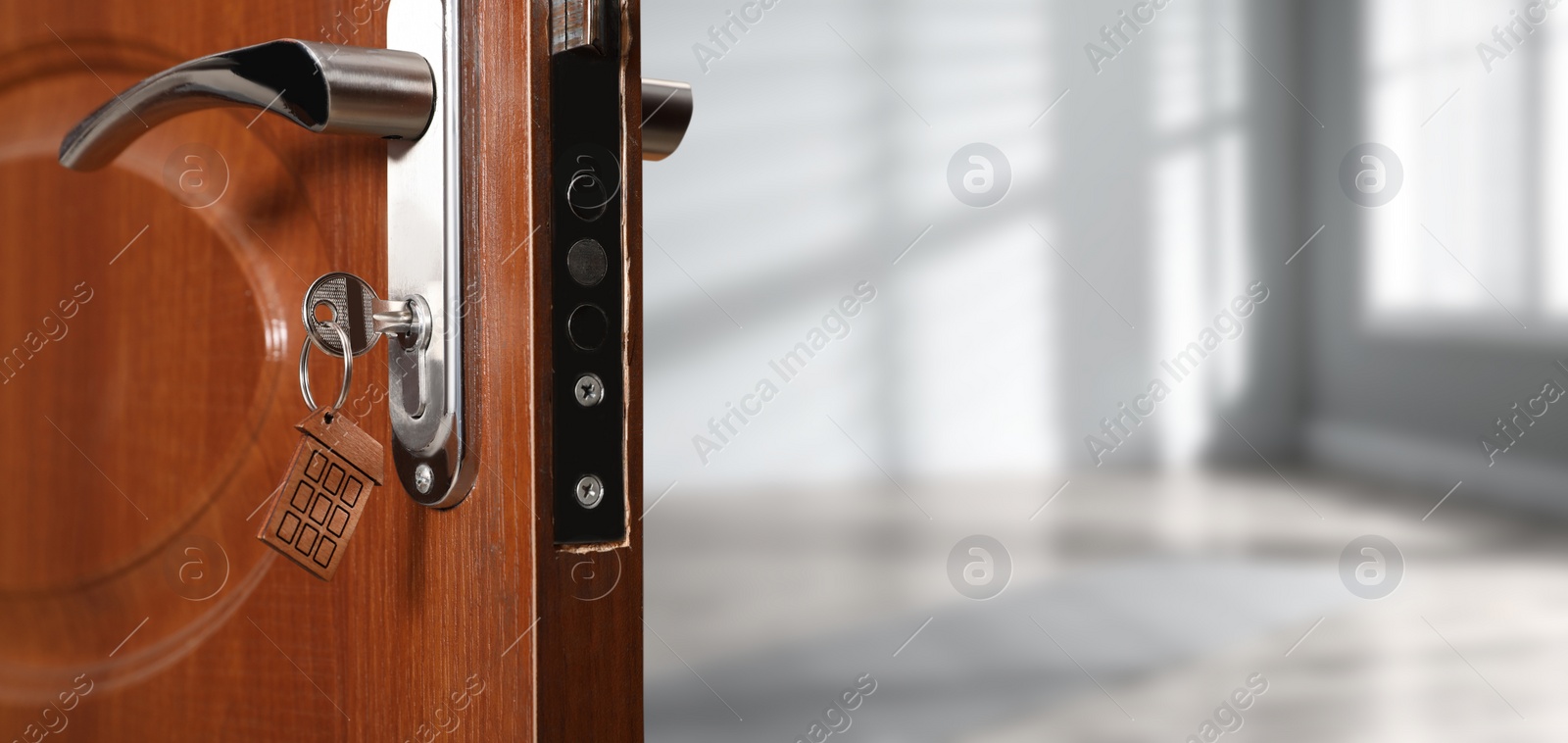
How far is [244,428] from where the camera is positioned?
0.42 m

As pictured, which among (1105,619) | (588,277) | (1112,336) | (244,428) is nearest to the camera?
(588,277)

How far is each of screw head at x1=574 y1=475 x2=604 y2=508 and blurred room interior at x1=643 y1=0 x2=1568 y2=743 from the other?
2.11 metres

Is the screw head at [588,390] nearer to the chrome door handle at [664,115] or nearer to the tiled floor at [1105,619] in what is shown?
the chrome door handle at [664,115]

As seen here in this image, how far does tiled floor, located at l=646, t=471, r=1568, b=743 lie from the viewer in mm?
2059

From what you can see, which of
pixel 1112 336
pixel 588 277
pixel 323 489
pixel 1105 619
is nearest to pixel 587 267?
pixel 588 277

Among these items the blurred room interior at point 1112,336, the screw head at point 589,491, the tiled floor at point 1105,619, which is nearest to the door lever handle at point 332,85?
the screw head at point 589,491

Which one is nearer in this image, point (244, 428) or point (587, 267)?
point (587, 267)

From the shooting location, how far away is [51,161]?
50 cm

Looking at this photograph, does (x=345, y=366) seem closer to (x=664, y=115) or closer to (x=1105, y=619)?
(x=664, y=115)

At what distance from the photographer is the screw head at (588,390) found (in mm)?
316

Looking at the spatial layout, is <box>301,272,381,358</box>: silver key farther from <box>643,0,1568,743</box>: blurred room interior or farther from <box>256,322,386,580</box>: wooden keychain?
<box>643,0,1568,743</box>: blurred room interior

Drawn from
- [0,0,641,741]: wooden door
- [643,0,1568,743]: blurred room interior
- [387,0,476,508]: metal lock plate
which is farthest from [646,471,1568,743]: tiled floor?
[387,0,476,508]: metal lock plate

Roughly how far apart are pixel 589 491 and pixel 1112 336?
5.02m

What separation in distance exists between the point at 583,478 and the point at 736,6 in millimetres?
4256
